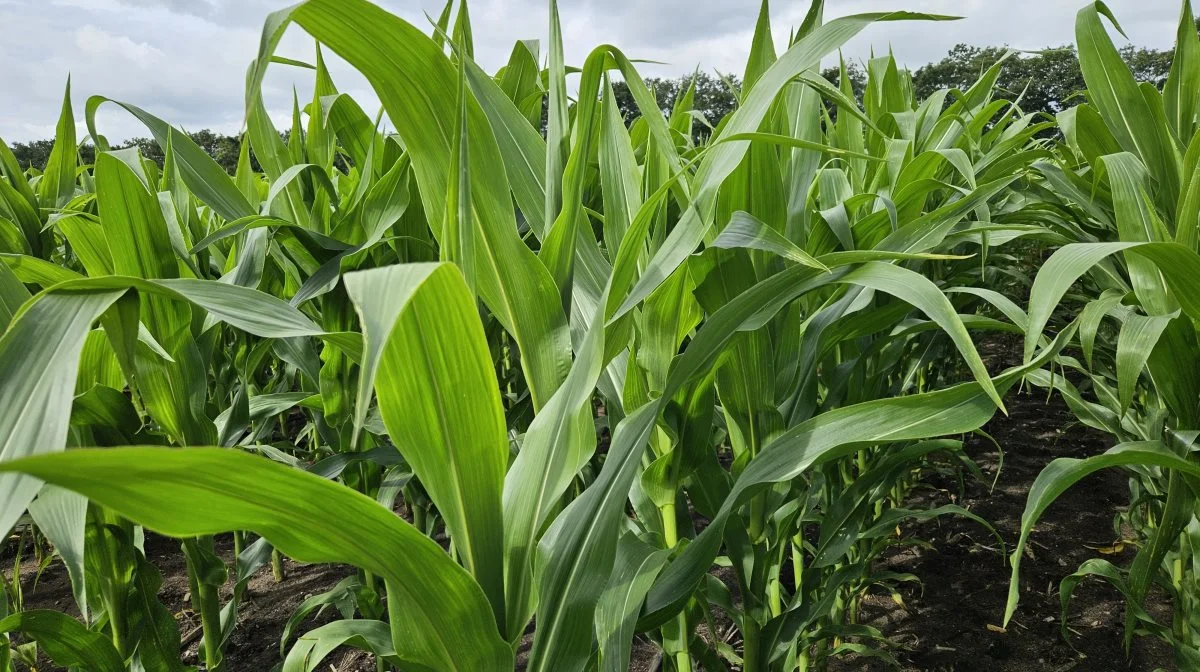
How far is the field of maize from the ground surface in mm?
49

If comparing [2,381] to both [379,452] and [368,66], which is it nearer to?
[368,66]

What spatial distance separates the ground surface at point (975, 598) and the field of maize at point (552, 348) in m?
0.05

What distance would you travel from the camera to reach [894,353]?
102 centimetres

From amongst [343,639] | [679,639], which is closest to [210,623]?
[343,639]

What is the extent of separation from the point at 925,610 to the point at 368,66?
1524mm

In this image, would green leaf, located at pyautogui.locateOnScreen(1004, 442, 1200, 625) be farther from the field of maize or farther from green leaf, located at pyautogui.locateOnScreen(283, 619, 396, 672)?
green leaf, located at pyautogui.locateOnScreen(283, 619, 396, 672)

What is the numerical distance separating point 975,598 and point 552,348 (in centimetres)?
138

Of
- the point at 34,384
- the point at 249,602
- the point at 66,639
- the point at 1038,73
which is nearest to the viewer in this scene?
the point at 34,384

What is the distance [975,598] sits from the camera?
58.7 inches

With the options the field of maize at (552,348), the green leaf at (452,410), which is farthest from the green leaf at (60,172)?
the green leaf at (452,410)

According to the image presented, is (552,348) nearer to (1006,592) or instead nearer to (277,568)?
(1006,592)

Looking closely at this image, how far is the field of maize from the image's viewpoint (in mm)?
373

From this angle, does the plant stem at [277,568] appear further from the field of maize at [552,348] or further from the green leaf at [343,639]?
the green leaf at [343,639]

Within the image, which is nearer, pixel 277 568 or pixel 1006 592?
pixel 1006 592
